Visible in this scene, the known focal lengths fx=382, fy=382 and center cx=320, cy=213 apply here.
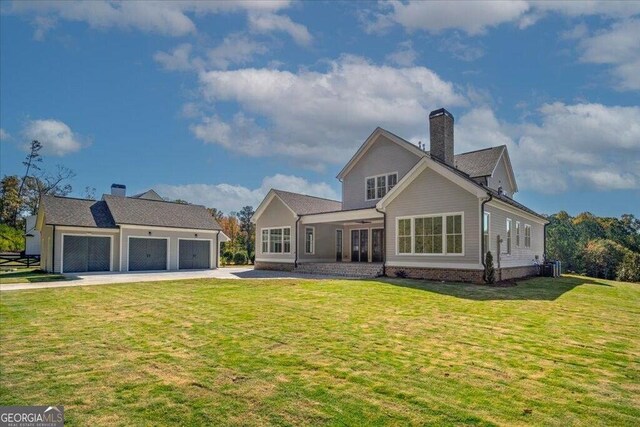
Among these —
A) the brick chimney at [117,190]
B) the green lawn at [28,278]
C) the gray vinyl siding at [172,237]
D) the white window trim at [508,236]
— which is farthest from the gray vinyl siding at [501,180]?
the brick chimney at [117,190]

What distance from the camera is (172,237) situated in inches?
1057

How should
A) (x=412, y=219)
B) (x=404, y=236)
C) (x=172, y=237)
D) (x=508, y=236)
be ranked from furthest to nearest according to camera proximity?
(x=172, y=237) → (x=508, y=236) → (x=404, y=236) → (x=412, y=219)

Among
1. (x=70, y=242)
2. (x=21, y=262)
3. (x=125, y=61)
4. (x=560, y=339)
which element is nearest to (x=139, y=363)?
(x=560, y=339)

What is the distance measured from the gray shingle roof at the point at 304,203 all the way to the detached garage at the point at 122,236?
7291 millimetres

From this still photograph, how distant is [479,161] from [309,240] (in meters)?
11.1

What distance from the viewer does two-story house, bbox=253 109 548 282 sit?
15.3 metres

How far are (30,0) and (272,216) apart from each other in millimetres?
16211

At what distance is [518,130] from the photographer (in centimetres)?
2555

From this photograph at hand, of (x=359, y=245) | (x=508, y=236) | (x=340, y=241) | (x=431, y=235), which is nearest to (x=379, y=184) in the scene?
(x=359, y=245)

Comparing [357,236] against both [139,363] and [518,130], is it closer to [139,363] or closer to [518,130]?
[518,130]

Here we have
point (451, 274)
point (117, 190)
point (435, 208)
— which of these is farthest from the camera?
point (117, 190)

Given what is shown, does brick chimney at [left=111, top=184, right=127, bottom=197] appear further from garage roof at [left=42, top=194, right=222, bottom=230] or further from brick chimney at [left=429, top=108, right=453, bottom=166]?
brick chimney at [left=429, top=108, right=453, bottom=166]

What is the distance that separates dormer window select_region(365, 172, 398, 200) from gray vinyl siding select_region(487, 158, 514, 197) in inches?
205

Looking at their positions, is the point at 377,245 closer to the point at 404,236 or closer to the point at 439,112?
the point at 404,236
